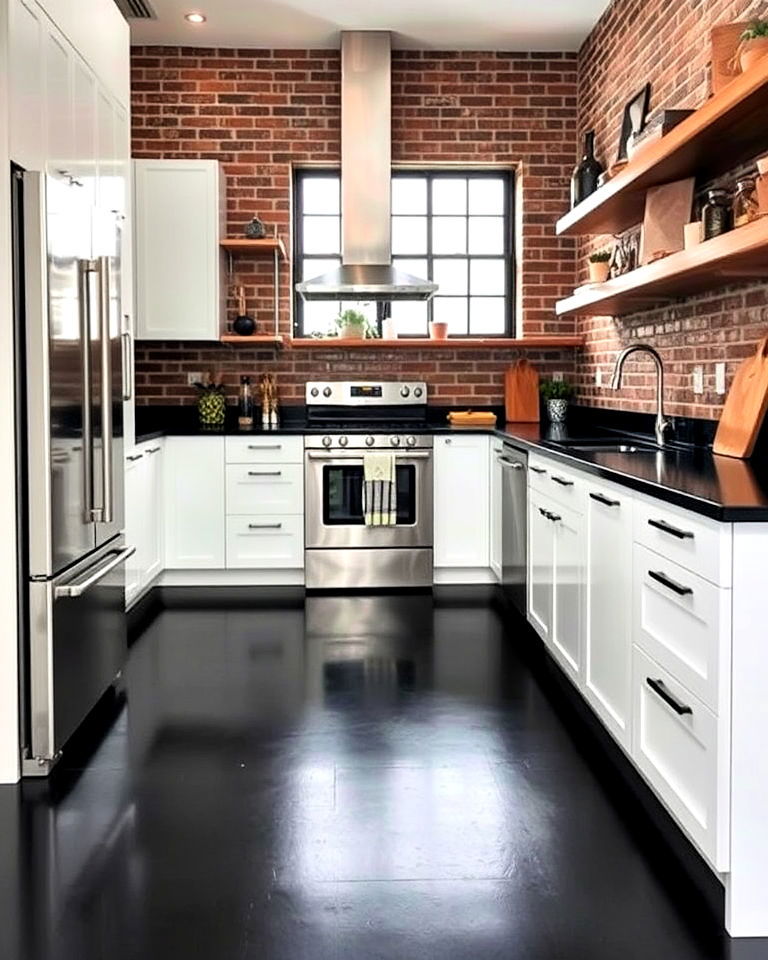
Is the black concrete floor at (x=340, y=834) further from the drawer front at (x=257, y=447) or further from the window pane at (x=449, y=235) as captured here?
the window pane at (x=449, y=235)

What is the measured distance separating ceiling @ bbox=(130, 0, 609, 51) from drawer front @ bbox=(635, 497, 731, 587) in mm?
4013

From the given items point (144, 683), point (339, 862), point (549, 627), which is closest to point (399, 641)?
point (549, 627)

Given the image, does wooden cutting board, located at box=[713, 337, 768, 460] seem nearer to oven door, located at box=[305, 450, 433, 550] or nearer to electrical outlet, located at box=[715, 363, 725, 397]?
electrical outlet, located at box=[715, 363, 725, 397]

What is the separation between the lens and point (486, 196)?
23.1ft

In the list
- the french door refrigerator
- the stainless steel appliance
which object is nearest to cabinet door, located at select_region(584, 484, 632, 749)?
the stainless steel appliance

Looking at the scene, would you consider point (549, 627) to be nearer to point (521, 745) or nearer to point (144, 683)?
point (521, 745)

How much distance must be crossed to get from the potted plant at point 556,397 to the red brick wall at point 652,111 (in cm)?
11

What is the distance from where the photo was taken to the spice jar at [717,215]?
3611 mm

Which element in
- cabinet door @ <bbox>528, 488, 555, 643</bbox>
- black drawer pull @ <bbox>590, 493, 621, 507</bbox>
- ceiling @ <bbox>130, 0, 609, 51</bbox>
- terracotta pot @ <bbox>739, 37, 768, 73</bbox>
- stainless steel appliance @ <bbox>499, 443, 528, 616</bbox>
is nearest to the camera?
terracotta pot @ <bbox>739, 37, 768, 73</bbox>

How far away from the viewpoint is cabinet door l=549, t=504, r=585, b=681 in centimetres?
385

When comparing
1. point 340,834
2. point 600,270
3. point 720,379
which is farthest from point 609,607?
point 600,270

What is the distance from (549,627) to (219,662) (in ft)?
4.58

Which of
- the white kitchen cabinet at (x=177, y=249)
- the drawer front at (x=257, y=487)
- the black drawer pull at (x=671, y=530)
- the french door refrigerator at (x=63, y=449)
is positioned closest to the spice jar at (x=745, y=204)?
the black drawer pull at (x=671, y=530)

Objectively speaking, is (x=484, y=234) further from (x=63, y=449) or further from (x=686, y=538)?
(x=686, y=538)
